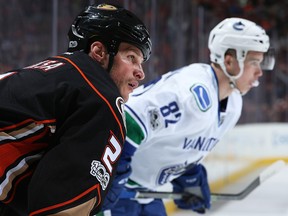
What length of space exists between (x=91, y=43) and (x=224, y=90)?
122 centimetres

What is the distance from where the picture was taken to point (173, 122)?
2098mm

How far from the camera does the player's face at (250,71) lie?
7.97ft

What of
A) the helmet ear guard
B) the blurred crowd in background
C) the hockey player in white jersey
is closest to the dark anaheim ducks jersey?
the hockey player in white jersey

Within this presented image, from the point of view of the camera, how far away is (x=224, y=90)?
2.36 meters

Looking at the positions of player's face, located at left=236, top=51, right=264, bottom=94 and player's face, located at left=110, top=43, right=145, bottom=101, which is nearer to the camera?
player's face, located at left=110, top=43, right=145, bottom=101

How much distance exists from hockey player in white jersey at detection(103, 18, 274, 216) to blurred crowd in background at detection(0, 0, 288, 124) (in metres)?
0.54

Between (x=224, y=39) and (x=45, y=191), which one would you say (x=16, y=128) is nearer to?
(x=45, y=191)

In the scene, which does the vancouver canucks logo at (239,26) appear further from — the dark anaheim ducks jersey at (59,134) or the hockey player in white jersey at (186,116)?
the dark anaheim ducks jersey at (59,134)

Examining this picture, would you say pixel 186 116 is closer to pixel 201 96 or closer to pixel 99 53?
pixel 201 96

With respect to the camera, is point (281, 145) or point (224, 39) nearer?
point (224, 39)

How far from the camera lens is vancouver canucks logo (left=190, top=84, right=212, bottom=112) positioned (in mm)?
2121

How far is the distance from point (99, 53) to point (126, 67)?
56 millimetres

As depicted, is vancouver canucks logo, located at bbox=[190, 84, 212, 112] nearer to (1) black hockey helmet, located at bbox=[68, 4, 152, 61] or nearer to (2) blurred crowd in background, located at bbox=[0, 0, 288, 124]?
(2) blurred crowd in background, located at bbox=[0, 0, 288, 124]

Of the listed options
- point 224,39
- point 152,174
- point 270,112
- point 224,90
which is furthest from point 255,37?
point 270,112
